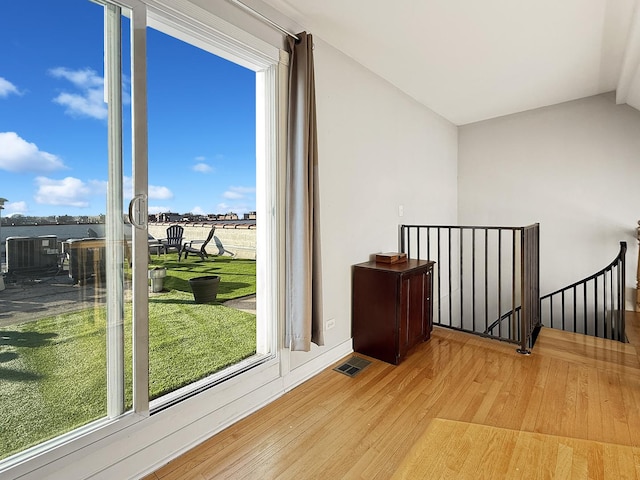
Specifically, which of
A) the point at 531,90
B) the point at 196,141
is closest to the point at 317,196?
the point at 196,141

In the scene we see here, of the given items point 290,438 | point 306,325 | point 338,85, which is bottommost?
A: point 290,438

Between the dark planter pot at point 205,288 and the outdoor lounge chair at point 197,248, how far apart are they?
0.23 m

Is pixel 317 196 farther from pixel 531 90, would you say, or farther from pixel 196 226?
pixel 531 90

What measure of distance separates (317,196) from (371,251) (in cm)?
106

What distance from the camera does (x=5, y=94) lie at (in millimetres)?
1265

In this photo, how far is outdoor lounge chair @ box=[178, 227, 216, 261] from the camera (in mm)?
2461

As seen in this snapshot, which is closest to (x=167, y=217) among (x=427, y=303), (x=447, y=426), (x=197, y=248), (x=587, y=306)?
(x=197, y=248)

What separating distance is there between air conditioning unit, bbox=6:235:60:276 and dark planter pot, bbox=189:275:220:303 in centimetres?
131

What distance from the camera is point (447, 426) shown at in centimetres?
184

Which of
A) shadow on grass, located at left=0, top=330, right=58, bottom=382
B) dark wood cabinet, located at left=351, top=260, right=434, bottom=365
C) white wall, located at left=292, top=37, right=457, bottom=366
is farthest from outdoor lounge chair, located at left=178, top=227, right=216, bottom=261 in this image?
dark wood cabinet, located at left=351, top=260, right=434, bottom=365

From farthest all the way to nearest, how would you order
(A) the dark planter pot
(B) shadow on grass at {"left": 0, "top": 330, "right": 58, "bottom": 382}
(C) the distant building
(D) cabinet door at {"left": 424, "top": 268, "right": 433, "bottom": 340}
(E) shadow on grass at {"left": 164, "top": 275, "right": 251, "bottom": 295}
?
(D) cabinet door at {"left": 424, "top": 268, "right": 433, "bottom": 340}, (A) the dark planter pot, (E) shadow on grass at {"left": 164, "top": 275, "right": 251, "bottom": 295}, (C) the distant building, (B) shadow on grass at {"left": 0, "top": 330, "right": 58, "bottom": 382}

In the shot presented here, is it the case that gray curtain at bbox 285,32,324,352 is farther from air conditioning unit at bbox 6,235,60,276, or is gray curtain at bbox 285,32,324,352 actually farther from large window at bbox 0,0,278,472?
air conditioning unit at bbox 6,235,60,276

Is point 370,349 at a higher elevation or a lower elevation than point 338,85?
lower

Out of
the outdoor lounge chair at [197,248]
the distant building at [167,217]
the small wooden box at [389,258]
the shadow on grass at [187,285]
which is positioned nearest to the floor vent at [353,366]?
the small wooden box at [389,258]
